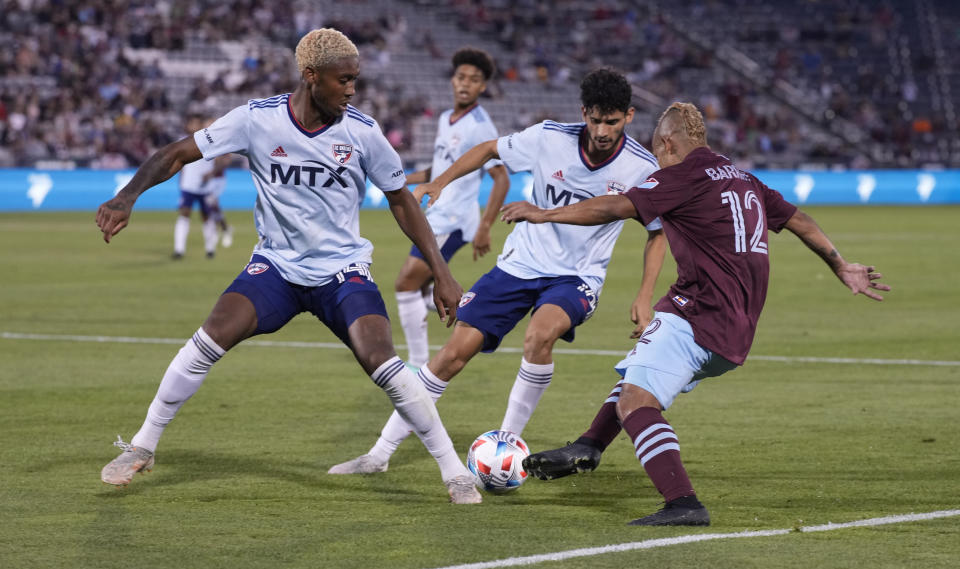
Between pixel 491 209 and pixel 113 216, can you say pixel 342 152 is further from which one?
pixel 491 209

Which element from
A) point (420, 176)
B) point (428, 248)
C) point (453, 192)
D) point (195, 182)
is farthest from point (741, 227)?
point (195, 182)

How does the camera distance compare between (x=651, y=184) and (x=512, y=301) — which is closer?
(x=651, y=184)

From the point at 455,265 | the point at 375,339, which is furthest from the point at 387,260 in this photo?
the point at 375,339

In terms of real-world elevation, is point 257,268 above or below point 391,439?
above

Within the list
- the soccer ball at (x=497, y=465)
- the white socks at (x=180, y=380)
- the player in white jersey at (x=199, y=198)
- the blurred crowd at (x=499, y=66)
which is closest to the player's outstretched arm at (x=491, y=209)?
the soccer ball at (x=497, y=465)

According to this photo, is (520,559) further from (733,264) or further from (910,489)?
(910,489)

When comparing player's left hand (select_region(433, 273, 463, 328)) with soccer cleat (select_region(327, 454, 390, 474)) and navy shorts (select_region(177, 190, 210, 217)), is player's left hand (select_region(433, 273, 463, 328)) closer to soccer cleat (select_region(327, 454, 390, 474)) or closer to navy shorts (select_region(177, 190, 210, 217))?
soccer cleat (select_region(327, 454, 390, 474))

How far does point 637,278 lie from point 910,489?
1202 cm

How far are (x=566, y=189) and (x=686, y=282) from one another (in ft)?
5.53

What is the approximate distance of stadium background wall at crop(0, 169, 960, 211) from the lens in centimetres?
3006

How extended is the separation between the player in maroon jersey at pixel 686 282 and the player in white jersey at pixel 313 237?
36.5 inches

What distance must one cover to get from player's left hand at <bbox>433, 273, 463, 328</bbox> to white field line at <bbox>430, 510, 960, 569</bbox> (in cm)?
147

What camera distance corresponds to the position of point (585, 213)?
5.58 meters

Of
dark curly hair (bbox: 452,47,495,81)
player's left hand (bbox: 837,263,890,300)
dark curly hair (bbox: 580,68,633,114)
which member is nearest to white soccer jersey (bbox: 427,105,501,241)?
dark curly hair (bbox: 452,47,495,81)
